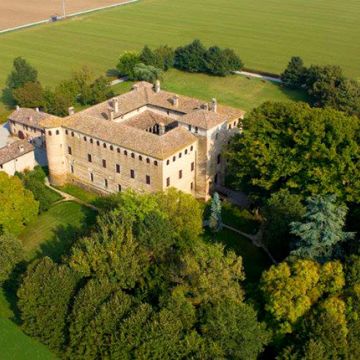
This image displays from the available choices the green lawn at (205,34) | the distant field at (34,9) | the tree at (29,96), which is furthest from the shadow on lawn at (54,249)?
the distant field at (34,9)

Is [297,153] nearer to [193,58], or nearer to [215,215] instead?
[215,215]

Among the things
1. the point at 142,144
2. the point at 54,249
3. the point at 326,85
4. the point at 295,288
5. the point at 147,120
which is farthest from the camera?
the point at 326,85

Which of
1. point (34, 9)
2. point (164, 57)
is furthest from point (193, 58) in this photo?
point (34, 9)

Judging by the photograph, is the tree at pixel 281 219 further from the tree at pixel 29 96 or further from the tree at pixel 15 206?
the tree at pixel 29 96

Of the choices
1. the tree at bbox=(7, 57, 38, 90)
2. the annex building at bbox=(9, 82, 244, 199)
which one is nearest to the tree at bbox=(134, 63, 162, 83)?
the tree at bbox=(7, 57, 38, 90)

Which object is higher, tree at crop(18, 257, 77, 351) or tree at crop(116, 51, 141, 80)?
tree at crop(116, 51, 141, 80)

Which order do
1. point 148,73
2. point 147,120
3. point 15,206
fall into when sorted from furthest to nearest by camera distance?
point 148,73 → point 147,120 → point 15,206

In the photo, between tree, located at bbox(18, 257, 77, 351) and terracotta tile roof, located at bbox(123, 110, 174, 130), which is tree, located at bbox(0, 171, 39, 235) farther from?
terracotta tile roof, located at bbox(123, 110, 174, 130)
